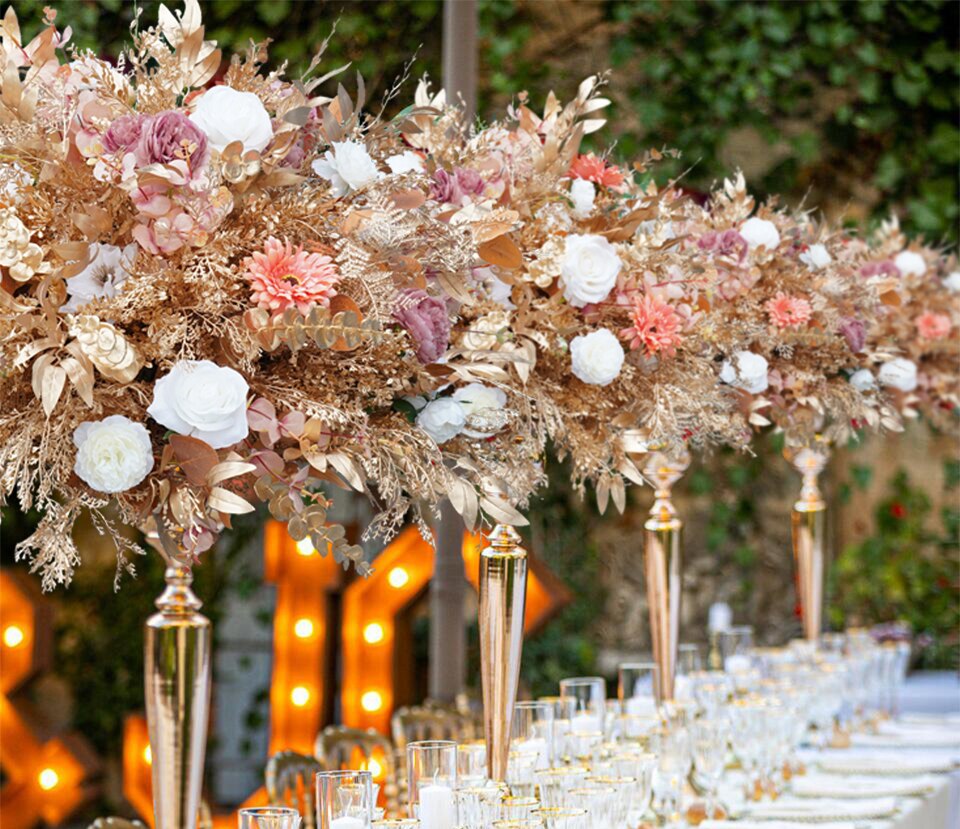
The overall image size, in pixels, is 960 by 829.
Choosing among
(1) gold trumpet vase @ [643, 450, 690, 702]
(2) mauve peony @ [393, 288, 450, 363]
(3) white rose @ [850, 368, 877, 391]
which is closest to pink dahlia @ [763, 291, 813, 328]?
(1) gold trumpet vase @ [643, 450, 690, 702]

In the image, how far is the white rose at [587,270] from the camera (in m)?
2.66

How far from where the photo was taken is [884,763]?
4.06 m

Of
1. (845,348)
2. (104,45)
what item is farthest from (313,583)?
(845,348)

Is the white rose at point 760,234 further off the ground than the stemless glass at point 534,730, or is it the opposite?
the white rose at point 760,234

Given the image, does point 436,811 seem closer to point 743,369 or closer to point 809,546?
point 743,369

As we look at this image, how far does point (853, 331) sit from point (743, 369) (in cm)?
45

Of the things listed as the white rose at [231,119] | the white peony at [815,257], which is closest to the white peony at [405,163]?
the white rose at [231,119]

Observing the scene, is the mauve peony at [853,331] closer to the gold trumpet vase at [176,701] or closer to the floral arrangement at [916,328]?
the floral arrangement at [916,328]

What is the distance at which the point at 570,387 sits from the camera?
2.75 meters

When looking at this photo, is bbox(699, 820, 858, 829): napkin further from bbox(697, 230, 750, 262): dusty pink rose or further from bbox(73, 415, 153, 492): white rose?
bbox(73, 415, 153, 492): white rose

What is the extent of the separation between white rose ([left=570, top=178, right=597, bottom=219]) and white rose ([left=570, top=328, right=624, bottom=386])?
246 mm

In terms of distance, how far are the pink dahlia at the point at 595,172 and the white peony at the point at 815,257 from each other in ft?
3.20

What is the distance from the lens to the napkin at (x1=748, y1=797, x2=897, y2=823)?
337 centimetres

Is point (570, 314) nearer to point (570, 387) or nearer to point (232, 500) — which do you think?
point (570, 387)
